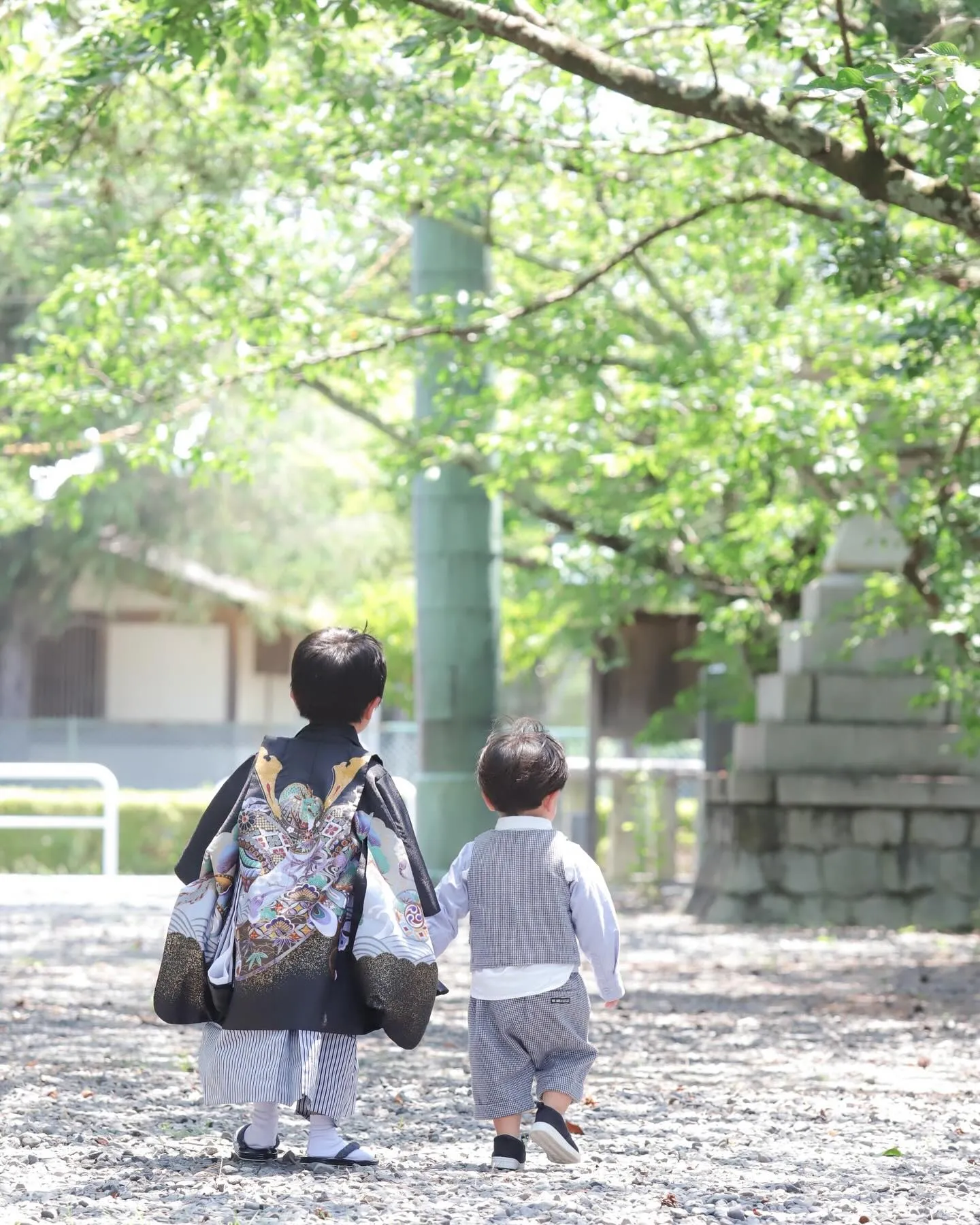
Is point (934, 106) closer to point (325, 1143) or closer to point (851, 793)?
point (325, 1143)

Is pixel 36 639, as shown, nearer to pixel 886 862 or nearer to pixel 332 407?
pixel 332 407

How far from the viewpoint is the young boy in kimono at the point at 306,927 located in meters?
→ 3.96

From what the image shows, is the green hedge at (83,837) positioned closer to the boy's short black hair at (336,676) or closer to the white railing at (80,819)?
the white railing at (80,819)

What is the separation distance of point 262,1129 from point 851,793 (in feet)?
25.5

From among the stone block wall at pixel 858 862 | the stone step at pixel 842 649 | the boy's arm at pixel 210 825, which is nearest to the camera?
the boy's arm at pixel 210 825

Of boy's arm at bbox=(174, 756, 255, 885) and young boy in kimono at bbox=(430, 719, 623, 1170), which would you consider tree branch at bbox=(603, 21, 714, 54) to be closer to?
young boy in kimono at bbox=(430, 719, 623, 1170)

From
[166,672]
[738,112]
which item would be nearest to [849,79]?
[738,112]

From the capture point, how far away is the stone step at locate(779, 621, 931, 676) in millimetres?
11422

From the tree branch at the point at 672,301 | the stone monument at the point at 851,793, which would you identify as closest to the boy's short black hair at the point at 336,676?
the tree branch at the point at 672,301

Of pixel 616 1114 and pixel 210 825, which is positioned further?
pixel 616 1114

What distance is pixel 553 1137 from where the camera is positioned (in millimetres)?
3996

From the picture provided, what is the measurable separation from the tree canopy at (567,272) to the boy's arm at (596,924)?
112 inches

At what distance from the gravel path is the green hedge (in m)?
6.77

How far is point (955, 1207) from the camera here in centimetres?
381
